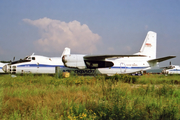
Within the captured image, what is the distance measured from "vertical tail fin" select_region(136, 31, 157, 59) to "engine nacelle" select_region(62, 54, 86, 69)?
963 centimetres

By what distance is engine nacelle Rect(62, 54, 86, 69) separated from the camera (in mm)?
16984

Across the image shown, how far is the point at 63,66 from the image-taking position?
18219mm

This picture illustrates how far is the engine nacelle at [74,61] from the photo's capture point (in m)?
17.0

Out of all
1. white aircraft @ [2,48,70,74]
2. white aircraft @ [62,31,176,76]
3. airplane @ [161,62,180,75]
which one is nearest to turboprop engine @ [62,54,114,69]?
white aircraft @ [62,31,176,76]

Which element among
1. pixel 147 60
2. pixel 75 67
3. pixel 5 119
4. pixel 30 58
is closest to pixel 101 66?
pixel 75 67

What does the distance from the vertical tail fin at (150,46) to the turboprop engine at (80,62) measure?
7.35m

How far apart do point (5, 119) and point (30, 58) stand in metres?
14.9

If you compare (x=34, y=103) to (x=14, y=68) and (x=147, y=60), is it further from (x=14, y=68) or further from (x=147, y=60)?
(x=147, y=60)

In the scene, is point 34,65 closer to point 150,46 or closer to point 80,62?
point 80,62

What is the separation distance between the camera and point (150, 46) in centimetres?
2202

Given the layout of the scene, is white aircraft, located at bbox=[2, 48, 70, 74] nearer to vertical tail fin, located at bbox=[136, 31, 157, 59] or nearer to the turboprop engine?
the turboprop engine

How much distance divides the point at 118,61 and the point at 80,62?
5.57 meters

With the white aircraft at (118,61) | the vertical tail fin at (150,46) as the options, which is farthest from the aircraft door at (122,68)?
the vertical tail fin at (150,46)

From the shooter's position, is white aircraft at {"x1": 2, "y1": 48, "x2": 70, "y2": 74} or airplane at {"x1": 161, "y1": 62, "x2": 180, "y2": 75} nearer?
white aircraft at {"x1": 2, "y1": 48, "x2": 70, "y2": 74}
